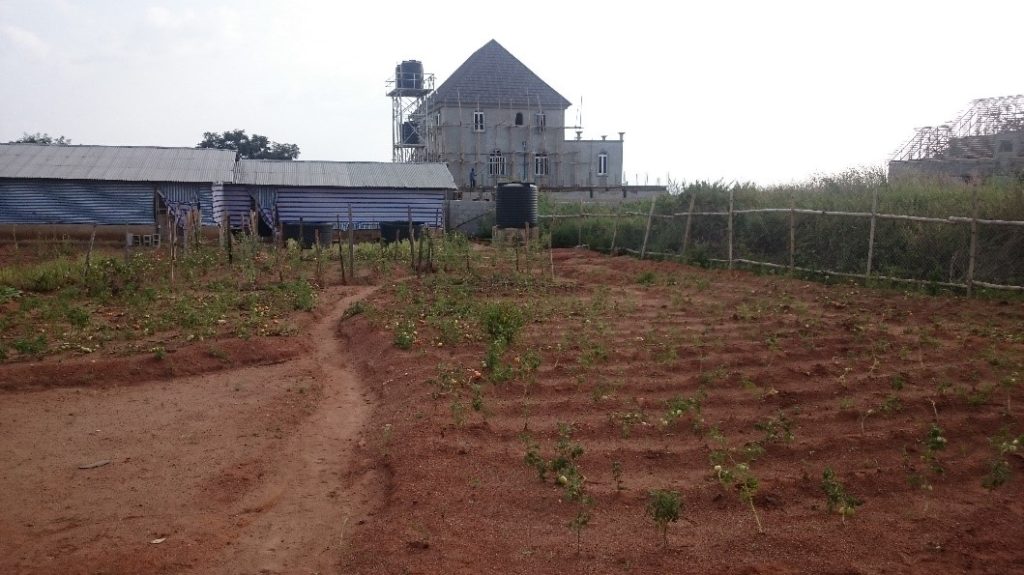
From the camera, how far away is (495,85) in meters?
41.8

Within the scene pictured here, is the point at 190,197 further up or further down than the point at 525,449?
further up

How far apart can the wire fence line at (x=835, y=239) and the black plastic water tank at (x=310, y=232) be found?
7.96 meters

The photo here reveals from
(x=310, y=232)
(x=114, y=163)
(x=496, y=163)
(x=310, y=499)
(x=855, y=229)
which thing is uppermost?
(x=496, y=163)

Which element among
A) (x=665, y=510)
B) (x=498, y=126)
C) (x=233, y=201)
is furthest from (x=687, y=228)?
(x=498, y=126)

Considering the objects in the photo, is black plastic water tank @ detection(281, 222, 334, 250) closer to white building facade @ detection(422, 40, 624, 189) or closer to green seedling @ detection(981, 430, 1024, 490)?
white building facade @ detection(422, 40, 624, 189)

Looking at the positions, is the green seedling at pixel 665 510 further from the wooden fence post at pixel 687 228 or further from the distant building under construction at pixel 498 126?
the distant building under construction at pixel 498 126

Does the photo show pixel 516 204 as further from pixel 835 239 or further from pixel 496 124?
pixel 496 124

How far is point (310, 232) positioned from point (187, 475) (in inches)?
771

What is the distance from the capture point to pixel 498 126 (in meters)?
41.8

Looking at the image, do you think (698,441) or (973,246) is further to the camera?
(973,246)

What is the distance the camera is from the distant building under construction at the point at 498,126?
41281mm

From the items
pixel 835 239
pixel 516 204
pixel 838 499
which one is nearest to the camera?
pixel 838 499

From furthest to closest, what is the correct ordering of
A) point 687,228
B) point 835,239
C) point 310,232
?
point 310,232 < point 687,228 < point 835,239

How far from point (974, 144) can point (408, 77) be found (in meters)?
29.1
